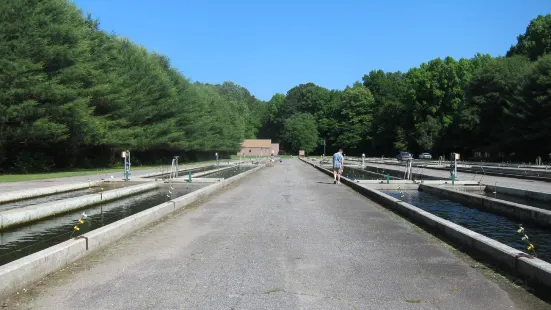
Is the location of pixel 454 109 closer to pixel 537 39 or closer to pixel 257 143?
pixel 537 39

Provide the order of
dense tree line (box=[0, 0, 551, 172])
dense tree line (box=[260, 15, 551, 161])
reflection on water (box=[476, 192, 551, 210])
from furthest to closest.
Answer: dense tree line (box=[260, 15, 551, 161]), dense tree line (box=[0, 0, 551, 172]), reflection on water (box=[476, 192, 551, 210])

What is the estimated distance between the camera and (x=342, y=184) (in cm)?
2295

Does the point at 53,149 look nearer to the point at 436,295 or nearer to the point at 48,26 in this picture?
the point at 48,26

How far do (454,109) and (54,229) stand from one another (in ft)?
270

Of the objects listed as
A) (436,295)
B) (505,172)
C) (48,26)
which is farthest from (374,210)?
(48,26)

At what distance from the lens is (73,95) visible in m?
32.1

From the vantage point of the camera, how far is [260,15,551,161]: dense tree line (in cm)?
5591

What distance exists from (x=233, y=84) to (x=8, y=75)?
513 ft

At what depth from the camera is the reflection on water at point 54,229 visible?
8.20 meters

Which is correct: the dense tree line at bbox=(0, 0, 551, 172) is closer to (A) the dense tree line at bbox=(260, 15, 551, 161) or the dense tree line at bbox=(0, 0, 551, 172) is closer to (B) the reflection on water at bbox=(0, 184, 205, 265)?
(A) the dense tree line at bbox=(260, 15, 551, 161)

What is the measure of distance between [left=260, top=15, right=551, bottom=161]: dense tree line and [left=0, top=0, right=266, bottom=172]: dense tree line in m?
42.7

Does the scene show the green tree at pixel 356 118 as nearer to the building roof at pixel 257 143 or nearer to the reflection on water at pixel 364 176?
the building roof at pixel 257 143

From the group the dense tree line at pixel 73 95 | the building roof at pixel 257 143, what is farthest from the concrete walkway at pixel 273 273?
the building roof at pixel 257 143

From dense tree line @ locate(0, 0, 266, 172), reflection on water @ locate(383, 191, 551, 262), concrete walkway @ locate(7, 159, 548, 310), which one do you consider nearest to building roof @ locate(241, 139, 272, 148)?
dense tree line @ locate(0, 0, 266, 172)
